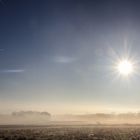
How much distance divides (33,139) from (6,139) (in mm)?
10513

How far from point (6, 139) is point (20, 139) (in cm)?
541

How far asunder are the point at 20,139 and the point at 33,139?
17.0 feet

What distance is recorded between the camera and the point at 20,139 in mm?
116062

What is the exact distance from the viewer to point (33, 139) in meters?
116

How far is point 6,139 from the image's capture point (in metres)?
115
